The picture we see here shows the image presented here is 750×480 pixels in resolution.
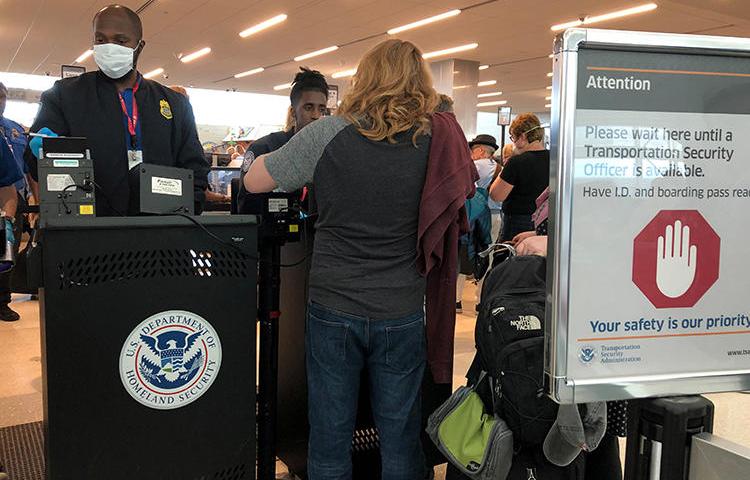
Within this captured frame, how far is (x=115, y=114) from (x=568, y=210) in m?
1.62

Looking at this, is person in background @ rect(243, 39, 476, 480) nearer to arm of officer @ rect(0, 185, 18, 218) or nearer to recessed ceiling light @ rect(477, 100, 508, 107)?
arm of officer @ rect(0, 185, 18, 218)

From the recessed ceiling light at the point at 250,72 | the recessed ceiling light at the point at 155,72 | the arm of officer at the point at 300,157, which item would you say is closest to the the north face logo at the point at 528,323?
the arm of officer at the point at 300,157

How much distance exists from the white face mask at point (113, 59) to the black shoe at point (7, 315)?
10.6 ft

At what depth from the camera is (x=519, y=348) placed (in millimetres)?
1386

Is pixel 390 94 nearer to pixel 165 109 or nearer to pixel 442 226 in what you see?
pixel 442 226

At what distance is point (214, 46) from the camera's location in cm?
1214

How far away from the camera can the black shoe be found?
4.44 m

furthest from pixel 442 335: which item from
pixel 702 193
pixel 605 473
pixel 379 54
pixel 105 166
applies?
pixel 105 166

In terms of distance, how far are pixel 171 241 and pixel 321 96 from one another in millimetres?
1299

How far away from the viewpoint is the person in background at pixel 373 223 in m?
1.52

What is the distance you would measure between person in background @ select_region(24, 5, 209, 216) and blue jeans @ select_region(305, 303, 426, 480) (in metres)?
0.65

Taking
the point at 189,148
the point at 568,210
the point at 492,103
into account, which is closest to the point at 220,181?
the point at 189,148

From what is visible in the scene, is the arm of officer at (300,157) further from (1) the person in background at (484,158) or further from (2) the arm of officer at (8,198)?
(1) the person in background at (484,158)

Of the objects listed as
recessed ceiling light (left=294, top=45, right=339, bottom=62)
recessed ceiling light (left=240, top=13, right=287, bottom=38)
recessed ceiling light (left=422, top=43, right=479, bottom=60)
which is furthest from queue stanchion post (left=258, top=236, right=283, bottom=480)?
recessed ceiling light (left=294, top=45, right=339, bottom=62)
